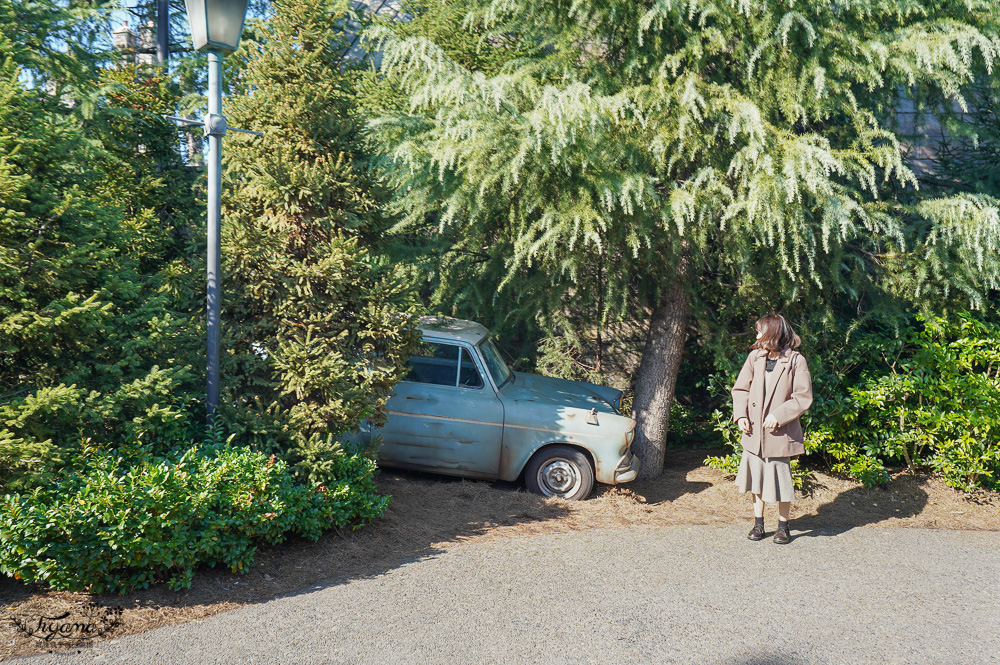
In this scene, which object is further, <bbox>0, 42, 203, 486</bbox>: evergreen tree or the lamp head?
the lamp head

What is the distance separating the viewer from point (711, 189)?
5.96 meters

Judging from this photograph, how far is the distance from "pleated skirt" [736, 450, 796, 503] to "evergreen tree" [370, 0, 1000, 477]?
65.9 inches

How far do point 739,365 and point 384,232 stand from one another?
377cm

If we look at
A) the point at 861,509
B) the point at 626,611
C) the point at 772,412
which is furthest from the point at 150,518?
the point at 861,509

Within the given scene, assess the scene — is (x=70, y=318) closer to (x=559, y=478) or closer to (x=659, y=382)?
(x=559, y=478)

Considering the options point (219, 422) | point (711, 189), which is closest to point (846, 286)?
point (711, 189)

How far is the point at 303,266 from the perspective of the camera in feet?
17.5

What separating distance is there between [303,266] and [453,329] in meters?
2.03

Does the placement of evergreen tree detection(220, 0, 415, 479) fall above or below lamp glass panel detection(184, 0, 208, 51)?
below

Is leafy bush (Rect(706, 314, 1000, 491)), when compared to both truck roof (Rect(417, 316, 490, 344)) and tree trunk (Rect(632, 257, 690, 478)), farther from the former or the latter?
truck roof (Rect(417, 316, 490, 344))

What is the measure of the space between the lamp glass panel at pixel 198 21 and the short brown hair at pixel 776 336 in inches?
178

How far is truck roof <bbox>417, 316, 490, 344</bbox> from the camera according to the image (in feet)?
22.3

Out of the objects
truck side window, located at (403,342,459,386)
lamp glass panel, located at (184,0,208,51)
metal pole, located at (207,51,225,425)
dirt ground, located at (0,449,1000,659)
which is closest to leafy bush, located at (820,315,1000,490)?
dirt ground, located at (0,449,1000,659)

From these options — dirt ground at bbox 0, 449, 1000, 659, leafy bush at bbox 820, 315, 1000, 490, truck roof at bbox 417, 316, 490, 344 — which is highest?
truck roof at bbox 417, 316, 490, 344
